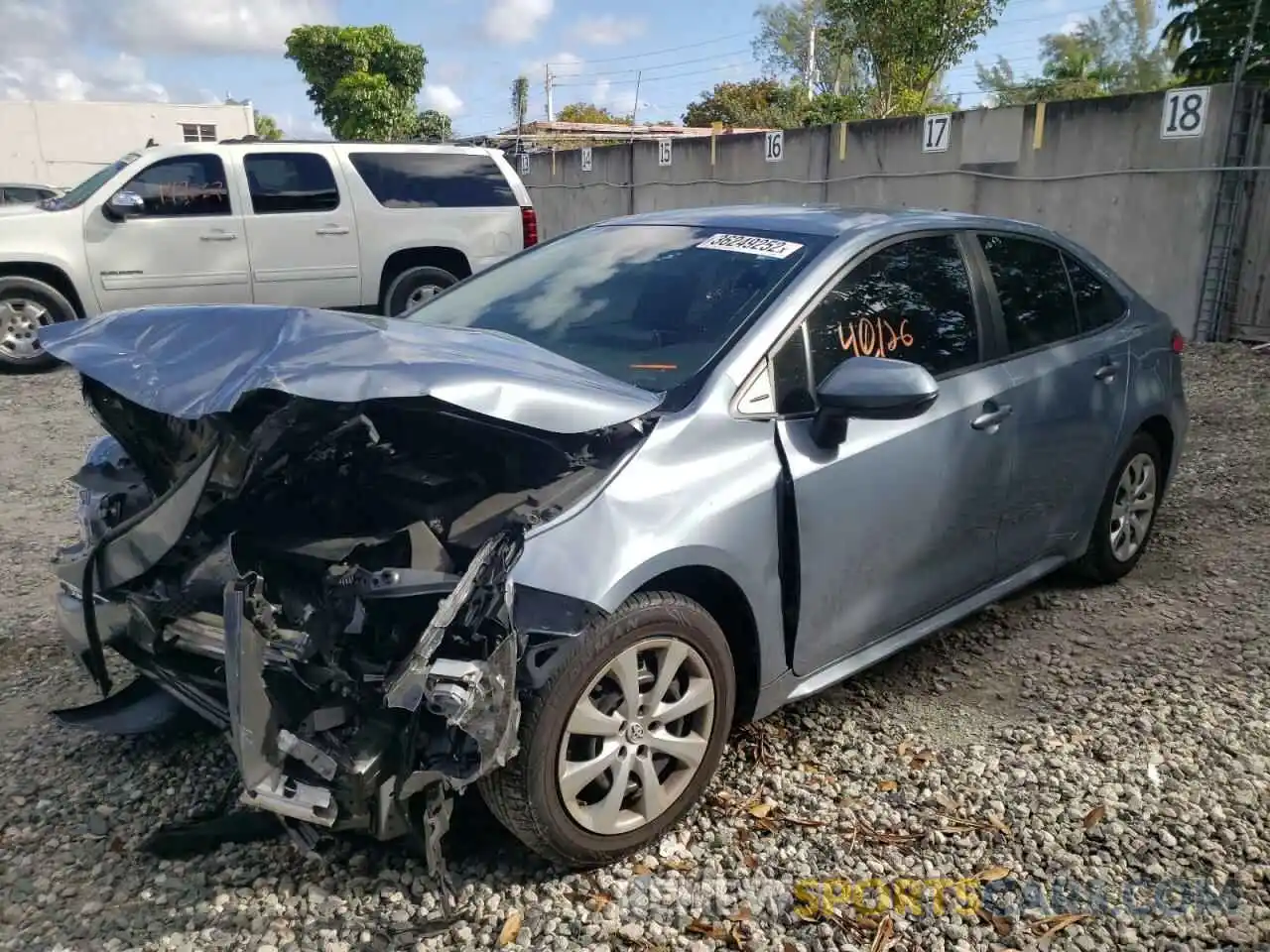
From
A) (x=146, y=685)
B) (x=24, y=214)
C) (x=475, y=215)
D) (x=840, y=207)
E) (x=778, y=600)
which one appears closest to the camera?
(x=778, y=600)

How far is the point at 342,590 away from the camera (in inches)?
98.3

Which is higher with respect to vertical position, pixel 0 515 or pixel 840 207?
pixel 840 207

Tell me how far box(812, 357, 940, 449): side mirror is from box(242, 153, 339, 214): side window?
8.17 meters

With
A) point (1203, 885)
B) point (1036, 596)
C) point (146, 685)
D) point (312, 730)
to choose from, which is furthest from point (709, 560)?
point (1036, 596)

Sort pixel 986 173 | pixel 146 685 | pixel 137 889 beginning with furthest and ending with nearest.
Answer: pixel 986 173 < pixel 146 685 < pixel 137 889

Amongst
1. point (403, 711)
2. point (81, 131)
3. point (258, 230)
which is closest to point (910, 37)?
point (258, 230)

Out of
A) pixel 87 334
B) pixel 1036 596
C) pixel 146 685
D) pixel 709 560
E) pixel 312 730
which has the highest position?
pixel 87 334

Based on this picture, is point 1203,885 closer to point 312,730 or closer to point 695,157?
point 312,730

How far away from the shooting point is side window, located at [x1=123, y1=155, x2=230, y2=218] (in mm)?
9445

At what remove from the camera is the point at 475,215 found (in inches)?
421

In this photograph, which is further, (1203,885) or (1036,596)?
(1036,596)

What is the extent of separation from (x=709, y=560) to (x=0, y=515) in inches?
179

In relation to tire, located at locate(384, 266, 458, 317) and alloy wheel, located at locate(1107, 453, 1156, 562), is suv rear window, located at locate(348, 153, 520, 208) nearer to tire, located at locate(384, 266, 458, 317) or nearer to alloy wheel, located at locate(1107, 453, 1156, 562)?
tire, located at locate(384, 266, 458, 317)

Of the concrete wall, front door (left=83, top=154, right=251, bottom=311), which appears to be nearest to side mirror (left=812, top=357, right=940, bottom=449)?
the concrete wall
